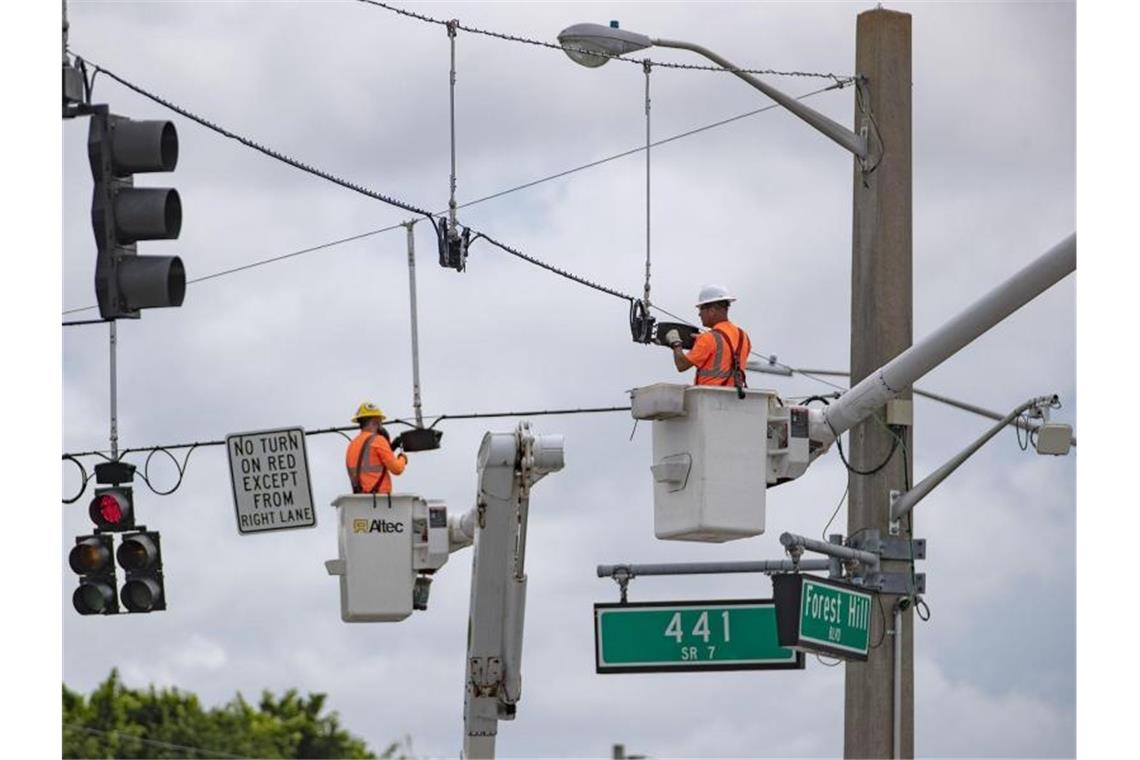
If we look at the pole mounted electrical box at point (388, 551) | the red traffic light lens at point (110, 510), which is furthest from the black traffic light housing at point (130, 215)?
the red traffic light lens at point (110, 510)

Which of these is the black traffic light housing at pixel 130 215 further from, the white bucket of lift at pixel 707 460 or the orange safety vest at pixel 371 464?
the orange safety vest at pixel 371 464

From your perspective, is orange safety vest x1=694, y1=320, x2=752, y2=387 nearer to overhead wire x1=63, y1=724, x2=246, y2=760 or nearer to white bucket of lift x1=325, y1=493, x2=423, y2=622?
white bucket of lift x1=325, y1=493, x2=423, y2=622

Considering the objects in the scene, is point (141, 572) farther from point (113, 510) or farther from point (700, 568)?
point (700, 568)

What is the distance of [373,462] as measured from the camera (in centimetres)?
2364

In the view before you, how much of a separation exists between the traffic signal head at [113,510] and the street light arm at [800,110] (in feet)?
24.0

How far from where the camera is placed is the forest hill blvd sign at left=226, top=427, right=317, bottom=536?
2350 cm

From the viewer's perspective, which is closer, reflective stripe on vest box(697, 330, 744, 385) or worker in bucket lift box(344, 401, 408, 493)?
reflective stripe on vest box(697, 330, 744, 385)

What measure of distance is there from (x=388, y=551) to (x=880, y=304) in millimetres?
5537

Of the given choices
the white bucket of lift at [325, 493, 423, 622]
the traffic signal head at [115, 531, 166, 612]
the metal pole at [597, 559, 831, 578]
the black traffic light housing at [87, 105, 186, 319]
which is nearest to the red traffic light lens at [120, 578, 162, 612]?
the traffic signal head at [115, 531, 166, 612]

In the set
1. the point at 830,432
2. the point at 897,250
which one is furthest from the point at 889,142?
the point at 830,432

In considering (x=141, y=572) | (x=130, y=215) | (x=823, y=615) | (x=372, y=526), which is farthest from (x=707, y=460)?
(x=141, y=572)

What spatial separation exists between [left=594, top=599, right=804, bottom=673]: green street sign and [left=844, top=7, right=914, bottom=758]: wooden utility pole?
26.4 inches

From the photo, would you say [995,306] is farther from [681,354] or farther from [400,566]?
[400,566]

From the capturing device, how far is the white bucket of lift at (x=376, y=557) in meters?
22.5
